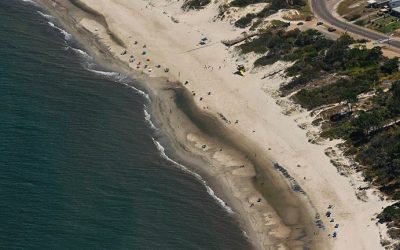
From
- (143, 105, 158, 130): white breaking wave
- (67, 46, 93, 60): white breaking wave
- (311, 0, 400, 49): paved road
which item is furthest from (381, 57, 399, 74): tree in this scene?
(67, 46, 93, 60): white breaking wave

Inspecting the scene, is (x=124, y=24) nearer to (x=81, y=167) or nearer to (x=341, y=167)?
(x=81, y=167)

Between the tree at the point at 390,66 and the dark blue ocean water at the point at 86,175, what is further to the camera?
the tree at the point at 390,66

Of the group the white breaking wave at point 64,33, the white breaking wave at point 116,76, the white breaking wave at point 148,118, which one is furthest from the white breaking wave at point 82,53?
the white breaking wave at point 148,118

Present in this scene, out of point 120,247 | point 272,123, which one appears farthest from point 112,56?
point 120,247

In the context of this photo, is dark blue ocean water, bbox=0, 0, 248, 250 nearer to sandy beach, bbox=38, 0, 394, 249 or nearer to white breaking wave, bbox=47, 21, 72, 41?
sandy beach, bbox=38, 0, 394, 249

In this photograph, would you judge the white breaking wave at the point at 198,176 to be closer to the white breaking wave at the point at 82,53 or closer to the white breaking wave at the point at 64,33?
the white breaking wave at the point at 82,53
